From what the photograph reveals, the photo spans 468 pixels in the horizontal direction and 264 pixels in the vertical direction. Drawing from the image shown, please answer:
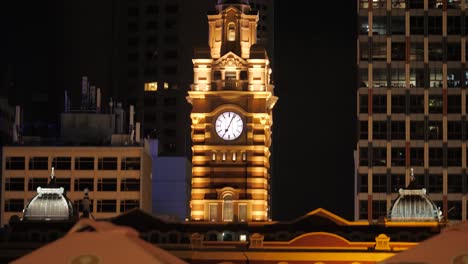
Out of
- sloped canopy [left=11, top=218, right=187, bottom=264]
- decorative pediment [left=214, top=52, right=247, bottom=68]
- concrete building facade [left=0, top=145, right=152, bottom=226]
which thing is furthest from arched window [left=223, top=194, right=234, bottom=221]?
sloped canopy [left=11, top=218, right=187, bottom=264]

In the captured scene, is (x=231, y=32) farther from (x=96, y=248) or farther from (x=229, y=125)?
(x=96, y=248)

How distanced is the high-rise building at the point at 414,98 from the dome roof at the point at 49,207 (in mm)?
39790

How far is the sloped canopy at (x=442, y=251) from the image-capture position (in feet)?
130

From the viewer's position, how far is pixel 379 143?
6393 inches

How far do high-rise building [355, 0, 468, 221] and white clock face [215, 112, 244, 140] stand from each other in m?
19.5

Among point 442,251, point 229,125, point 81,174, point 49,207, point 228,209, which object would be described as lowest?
point 228,209

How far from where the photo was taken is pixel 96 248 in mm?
38500

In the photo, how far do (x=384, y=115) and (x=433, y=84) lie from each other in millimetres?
6518

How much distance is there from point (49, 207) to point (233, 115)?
A: 2350 cm

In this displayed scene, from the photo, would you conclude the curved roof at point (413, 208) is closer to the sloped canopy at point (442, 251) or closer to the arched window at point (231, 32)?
the arched window at point (231, 32)

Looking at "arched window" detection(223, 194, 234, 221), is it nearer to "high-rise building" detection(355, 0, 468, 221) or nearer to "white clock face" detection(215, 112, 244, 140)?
"white clock face" detection(215, 112, 244, 140)

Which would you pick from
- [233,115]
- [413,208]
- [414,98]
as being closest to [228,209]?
[233,115]

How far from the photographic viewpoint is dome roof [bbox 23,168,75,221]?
13050 centimetres

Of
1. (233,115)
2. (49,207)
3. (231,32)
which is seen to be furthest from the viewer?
(233,115)
